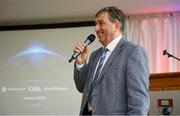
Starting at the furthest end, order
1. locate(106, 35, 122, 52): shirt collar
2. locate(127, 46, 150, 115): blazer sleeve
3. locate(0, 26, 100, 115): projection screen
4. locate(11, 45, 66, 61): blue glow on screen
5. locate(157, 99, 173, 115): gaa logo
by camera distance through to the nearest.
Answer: locate(11, 45, 66, 61): blue glow on screen < locate(0, 26, 100, 115): projection screen < locate(157, 99, 173, 115): gaa logo < locate(106, 35, 122, 52): shirt collar < locate(127, 46, 150, 115): blazer sleeve

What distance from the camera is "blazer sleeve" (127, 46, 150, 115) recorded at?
1800mm

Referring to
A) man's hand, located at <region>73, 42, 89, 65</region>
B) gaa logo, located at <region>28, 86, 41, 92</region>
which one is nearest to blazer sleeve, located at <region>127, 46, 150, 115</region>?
man's hand, located at <region>73, 42, 89, 65</region>

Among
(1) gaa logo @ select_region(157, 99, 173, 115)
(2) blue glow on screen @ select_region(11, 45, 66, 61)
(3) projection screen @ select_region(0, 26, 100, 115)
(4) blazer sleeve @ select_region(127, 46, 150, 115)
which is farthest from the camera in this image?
(2) blue glow on screen @ select_region(11, 45, 66, 61)

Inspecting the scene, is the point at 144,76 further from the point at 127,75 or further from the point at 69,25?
the point at 69,25

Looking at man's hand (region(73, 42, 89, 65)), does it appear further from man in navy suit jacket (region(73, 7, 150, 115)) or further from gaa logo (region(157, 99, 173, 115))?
gaa logo (region(157, 99, 173, 115))

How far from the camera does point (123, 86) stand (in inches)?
73.4

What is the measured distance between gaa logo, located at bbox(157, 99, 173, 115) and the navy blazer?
71 centimetres

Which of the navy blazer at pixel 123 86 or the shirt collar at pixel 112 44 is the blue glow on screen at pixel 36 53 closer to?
the shirt collar at pixel 112 44

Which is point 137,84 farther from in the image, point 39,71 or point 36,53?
point 36,53

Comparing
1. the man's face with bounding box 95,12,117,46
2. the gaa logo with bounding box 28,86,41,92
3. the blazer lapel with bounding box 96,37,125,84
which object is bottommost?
the gaa logo with bounding box 28,86,41,92

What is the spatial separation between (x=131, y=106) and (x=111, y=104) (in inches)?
4.2

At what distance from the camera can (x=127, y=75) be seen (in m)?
1.85

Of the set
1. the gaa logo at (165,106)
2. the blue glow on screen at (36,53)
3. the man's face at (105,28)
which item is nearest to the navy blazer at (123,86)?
the man's face at (105,28)

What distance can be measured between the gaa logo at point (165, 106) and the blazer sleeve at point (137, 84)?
737mm
